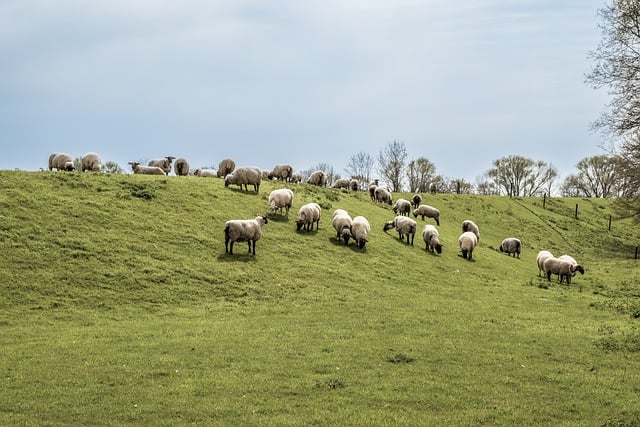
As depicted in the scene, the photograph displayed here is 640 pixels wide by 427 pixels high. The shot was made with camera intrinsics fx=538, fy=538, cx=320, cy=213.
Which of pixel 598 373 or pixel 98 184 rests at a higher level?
pixel 98 184

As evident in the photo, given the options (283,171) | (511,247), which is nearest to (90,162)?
(283,171)

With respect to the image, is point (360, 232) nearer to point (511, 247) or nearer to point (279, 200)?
point (279, 200)

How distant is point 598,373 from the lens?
13.8 meters

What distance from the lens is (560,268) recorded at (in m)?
30.4

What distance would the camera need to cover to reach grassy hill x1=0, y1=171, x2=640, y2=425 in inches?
452

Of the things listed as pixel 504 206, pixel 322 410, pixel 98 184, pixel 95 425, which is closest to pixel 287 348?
pixel 322 410

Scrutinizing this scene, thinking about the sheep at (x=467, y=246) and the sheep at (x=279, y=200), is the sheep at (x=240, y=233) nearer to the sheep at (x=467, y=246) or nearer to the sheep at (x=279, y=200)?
the sheep at (x=279, y=200)

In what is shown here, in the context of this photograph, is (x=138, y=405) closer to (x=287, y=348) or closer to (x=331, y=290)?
(x=287, y=348)

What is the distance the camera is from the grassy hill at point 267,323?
452 inches

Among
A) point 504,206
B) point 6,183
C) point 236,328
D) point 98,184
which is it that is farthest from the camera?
A: point 504,206

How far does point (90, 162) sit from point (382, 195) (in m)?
25.0

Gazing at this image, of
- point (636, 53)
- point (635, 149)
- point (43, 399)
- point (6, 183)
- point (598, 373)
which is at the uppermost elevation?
point (636, 53)

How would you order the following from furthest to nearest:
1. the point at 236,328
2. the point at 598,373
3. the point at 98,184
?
the point at 98,184 < the point at 236,328 < the point at 598,373

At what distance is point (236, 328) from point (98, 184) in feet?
61.2
